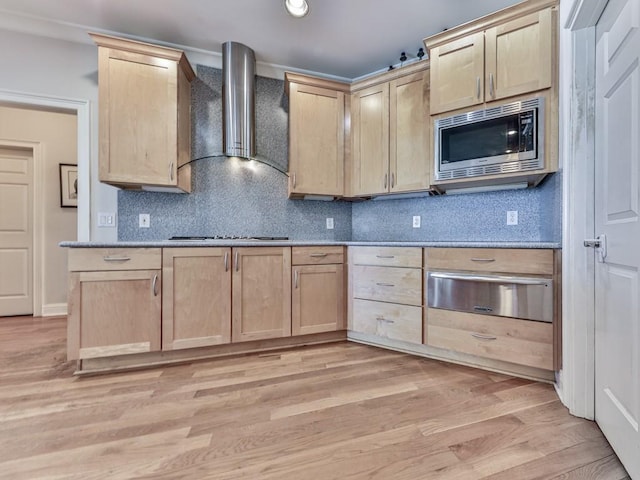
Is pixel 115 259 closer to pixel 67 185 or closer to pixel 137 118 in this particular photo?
pixel 137 118

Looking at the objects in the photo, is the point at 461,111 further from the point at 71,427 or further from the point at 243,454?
the point at 71,427

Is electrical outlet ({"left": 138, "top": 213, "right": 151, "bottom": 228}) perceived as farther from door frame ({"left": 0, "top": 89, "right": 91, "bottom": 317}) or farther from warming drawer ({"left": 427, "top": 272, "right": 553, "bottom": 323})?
warming drawer ({"left": 427, "top": 272, "right": 553, "bottom": 323})

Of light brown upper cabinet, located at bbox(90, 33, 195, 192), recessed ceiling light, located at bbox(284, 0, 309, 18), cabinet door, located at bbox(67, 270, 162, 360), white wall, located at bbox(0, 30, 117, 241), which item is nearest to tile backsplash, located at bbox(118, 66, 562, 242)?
white wall, located at bbox(0, 30, 117, 241)

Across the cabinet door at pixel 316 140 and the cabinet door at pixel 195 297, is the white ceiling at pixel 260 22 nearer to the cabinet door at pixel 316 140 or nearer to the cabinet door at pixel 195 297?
the cabinet door at pixel 316 140

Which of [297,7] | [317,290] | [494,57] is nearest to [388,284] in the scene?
[317,290]

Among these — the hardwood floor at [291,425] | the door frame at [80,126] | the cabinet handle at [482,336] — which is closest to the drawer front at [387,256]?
the cabinet handle at [482,336]

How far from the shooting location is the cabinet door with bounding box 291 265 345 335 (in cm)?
239

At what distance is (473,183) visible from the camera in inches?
88.7

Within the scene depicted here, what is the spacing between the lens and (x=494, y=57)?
201 cm

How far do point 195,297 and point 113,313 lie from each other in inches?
19.8

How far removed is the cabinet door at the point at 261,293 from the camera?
87.7 inches

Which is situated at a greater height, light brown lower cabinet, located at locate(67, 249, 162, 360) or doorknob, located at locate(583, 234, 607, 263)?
doorknob, located at locate(583, 234, 607, 263)

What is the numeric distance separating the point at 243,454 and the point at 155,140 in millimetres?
2161

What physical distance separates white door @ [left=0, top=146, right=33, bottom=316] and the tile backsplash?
2.19 m
